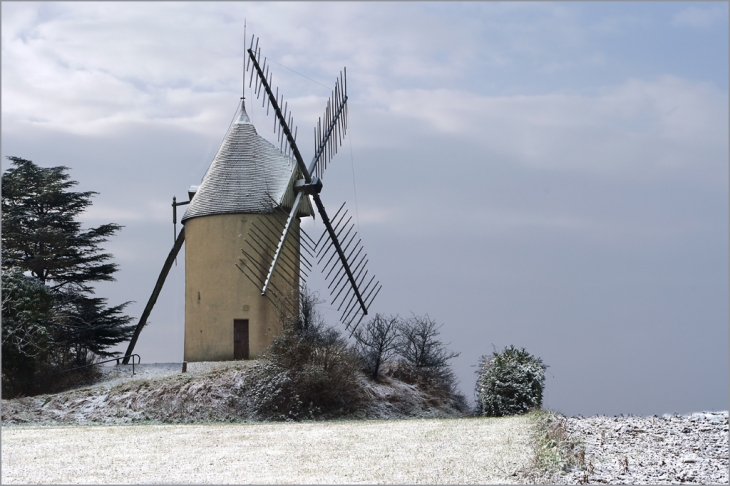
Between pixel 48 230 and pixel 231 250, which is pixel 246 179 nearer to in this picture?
pixel 231 250

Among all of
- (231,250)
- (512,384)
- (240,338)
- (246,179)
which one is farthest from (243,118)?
(512,384)

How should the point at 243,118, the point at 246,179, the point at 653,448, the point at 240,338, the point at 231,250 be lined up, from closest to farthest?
the point at 653,448 → the point at 240,338 → the point at 231,250 → the point at 246,179 → the point at 243,118

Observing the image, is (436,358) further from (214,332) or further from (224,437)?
(224,437)

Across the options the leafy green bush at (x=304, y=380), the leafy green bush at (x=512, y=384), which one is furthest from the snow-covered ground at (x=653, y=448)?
the leafy green bush at (x=304, y=380)

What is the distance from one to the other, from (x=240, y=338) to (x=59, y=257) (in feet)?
30.1

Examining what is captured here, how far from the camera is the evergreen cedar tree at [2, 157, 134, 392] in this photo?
26.4 meters

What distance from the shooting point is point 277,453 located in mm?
13039

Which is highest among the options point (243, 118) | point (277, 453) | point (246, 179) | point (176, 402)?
point (243, 118)

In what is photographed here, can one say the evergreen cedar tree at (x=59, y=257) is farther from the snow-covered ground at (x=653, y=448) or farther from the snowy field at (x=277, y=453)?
the snow-covered ground at (x=653, y=448)

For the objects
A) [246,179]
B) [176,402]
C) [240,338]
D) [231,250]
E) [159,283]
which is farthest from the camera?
[159,283]

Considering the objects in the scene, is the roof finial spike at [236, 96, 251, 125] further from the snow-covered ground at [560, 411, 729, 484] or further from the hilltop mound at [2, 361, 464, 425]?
the snow-covered ground at [560, 411, 729, 484]

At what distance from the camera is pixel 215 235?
23.6 meters

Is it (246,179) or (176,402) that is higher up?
(246,179)

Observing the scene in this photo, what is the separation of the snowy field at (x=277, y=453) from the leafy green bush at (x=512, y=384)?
266 centimetres
